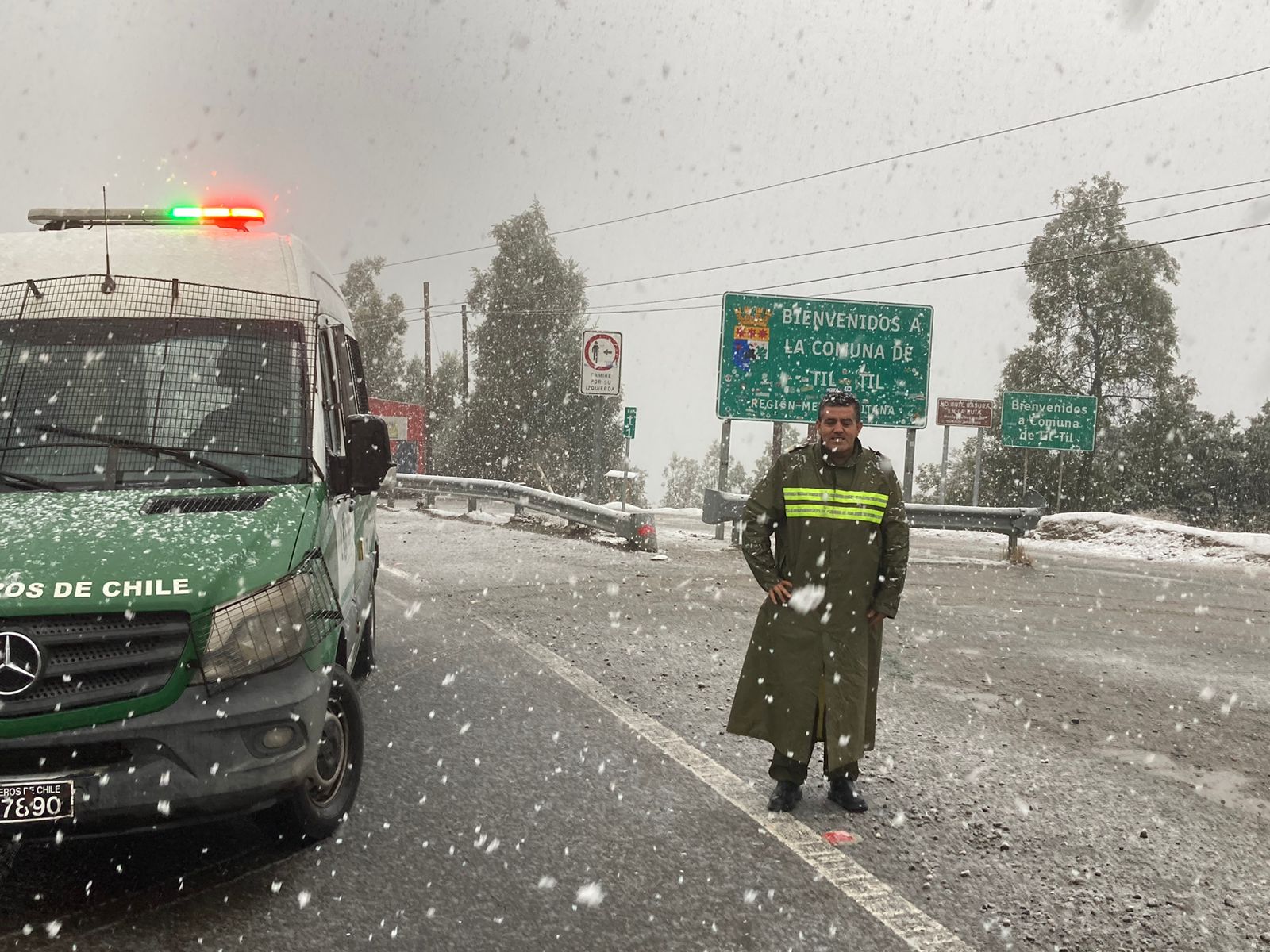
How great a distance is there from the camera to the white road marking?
3.32 m

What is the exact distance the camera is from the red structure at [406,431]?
31938mm

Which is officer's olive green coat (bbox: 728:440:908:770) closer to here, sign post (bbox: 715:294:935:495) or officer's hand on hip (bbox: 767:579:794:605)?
officer's hand on hip (bbox: 767:579:794:605)

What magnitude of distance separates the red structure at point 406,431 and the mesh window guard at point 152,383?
2587cm

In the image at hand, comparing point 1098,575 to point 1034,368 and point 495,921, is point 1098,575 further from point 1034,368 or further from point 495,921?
point 1034,368

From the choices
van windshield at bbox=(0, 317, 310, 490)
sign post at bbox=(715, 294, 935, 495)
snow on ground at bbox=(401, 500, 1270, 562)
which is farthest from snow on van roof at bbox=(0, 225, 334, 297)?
sign post at bbox=(715, 294, 935, 495)

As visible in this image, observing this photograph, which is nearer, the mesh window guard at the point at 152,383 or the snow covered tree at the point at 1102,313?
the mesh window guard at the point at 152,383

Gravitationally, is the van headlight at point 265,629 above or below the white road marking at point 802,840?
above

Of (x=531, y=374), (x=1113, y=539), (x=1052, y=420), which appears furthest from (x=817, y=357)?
(x=531, y=374)

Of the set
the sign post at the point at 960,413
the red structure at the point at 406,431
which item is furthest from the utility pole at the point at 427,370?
the sign post at the point at 960,413

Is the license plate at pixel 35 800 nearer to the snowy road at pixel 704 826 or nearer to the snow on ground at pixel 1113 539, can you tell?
the snowy road at pixel 704 826

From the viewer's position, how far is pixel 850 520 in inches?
178

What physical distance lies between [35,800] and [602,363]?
1571 centimetres

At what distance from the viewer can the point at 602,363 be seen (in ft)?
60.7

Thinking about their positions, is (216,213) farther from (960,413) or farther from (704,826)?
(960,413)
